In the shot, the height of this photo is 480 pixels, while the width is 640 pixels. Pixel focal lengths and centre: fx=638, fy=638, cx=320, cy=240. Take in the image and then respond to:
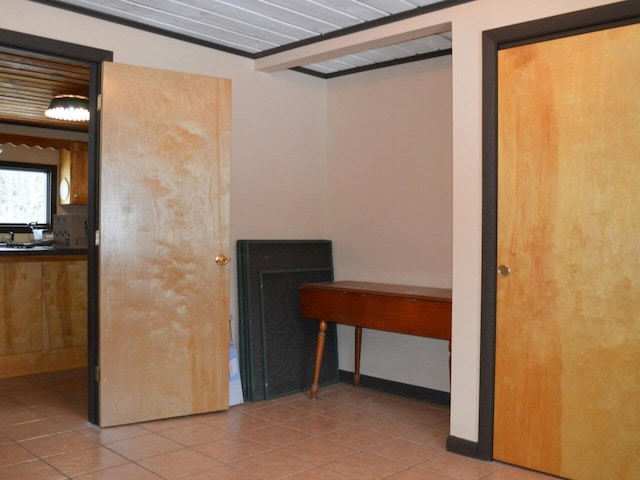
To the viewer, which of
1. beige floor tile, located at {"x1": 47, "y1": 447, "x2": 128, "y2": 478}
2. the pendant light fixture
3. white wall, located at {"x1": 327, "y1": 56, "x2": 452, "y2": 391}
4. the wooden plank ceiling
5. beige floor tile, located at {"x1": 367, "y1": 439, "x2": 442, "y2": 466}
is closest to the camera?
beige floor tile, located at {"x1": 47, "y1": 447, "x2": 128, "y2": 478}

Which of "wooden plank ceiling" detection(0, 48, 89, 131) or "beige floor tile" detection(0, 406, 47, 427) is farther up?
"wooden plank ceiling" detection(0, 48, 89, 131)

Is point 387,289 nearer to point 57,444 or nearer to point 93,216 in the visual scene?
point 93,216

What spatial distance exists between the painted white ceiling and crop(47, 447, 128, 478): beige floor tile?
242 centimetres

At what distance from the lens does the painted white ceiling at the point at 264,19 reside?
3.54 m

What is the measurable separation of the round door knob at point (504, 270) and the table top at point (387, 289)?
1.57ft

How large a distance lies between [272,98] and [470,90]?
5.95 ft

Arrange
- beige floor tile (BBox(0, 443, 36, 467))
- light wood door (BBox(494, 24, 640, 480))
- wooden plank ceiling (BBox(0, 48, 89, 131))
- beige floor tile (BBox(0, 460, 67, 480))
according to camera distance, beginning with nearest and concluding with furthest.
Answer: light wood door (BBox(494, 24, 640, 480)), beige floor tile (BBox(0, 460, 67, 480)), beige floor tile (BBox(0, 443, 36, 467)), wooden plank ceiling (BBox(0, 48, 89, 131))

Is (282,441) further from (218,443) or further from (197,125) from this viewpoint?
(197,125)

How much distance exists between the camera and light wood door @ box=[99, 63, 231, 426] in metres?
3.67

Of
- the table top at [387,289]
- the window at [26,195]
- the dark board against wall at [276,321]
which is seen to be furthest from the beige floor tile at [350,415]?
the window at [26,195]

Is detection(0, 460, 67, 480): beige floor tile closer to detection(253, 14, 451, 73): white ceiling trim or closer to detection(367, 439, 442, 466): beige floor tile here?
detection(367, 439, 442, 466): beige floor tile

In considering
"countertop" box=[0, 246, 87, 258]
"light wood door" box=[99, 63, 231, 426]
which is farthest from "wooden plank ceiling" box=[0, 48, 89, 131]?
"countertop" box=[0, 246, 87, 258]

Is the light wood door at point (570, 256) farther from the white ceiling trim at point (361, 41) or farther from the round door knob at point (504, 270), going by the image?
the white ceiling trim at point (361, 41)

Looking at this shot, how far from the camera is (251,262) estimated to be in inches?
176
